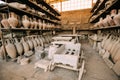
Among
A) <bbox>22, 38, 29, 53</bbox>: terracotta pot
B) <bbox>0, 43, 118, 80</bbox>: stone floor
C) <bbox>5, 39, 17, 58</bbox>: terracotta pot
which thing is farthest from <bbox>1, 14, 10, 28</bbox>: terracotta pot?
<bbox>0, 43, 118, 80</bbox>: stone floor

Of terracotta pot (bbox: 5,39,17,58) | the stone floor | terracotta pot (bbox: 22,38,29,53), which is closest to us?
the stone floor

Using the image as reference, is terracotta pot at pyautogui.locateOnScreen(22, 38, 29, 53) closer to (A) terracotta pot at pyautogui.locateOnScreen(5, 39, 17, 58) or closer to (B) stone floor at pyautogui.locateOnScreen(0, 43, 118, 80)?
(A) terracotta pot at pyautogui.locateOnScreen(5, 39, 17, 58)

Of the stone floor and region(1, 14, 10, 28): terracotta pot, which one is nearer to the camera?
the stone floor

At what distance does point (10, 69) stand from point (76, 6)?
8.54 m

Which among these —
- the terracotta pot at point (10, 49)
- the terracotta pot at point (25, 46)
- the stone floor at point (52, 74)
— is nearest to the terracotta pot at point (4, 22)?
the terracotta pot at point (10, 49)

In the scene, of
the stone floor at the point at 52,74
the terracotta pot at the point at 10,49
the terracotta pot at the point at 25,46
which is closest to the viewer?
the stone floor at the point at 52,74

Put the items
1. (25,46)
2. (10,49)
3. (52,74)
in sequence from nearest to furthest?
(52,74)
(10,49)
(25,46)

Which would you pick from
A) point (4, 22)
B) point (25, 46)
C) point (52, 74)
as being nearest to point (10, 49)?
point (25, 46)

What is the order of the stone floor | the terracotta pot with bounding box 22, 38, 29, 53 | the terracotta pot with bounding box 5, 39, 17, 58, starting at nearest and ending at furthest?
the stone floor
the terracotta pot with bounding box 5, 39, 17, 58
the terracotta pot with bounding box 22, 38, 29, 53

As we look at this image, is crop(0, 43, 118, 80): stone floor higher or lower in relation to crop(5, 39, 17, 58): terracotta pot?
lower

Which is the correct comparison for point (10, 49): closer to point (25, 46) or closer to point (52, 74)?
point (25, 46)

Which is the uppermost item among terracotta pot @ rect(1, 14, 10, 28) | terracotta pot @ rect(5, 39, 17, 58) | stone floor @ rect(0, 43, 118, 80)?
terracotta pot @ rect(1, 14, 10, 28)

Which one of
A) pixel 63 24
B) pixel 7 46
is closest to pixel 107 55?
pixel 7 46

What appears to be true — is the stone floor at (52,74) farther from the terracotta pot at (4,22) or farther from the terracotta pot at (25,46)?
the terracotta pot at (4,22)
